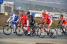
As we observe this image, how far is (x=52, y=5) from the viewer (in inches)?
696

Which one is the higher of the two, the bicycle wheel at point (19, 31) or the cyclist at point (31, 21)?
the cyclist at point (31, 21)

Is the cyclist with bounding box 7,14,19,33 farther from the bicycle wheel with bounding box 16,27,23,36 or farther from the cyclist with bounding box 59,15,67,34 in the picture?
the cyclist with bounding box 59,15,67,34

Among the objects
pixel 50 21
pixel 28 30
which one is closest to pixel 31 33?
pixel 28 30

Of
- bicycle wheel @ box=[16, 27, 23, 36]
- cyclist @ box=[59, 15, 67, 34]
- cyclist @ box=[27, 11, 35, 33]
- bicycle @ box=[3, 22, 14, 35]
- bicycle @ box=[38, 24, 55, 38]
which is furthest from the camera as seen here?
cyclist @ box=[59, 15, 67, 34]

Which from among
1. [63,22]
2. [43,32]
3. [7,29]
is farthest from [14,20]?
[63,22]

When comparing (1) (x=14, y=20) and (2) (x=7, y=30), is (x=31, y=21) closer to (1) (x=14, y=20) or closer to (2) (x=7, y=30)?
(1) (x=14, y=20)

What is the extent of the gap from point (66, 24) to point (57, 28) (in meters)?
0.56

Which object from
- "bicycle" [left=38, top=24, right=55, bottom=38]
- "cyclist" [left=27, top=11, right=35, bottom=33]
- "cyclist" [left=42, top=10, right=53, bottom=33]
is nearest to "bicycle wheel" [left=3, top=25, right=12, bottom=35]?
"cyclist" [left=27, top=11, right=35, bottom=33]

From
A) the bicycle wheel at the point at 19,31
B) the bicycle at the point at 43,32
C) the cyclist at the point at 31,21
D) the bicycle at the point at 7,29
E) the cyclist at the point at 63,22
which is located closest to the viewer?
the bicycle at the point at 43,32

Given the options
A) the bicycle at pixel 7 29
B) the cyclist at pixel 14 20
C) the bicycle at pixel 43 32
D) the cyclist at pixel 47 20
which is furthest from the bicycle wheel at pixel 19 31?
the cyclist at pixel 47 20

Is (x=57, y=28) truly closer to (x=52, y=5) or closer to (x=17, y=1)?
(x=52, y=5)

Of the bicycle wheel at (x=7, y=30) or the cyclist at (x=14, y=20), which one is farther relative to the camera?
the cyclist at (x=14, y=20)

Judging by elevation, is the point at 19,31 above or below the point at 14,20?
below

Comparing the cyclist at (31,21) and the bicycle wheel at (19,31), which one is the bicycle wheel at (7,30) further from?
the cyclist at (31,21)
